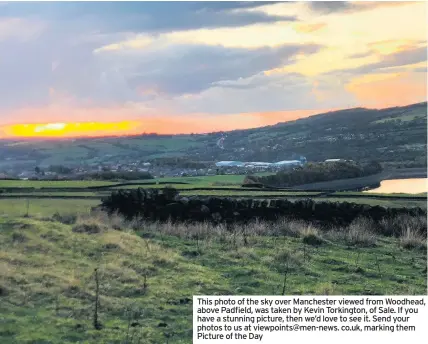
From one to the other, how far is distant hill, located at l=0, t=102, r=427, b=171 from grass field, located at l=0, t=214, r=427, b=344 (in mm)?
60097

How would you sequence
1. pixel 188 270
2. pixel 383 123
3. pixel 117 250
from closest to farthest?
1. pixel 188 270
2. pixel 117 250
3. pixel 383 123

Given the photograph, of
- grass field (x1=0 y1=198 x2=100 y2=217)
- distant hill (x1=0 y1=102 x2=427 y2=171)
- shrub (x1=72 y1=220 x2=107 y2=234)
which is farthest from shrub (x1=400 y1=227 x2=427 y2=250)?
distant hill (x1=0 y1=102 x2=427 y2=171)

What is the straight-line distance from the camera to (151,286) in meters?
11.7

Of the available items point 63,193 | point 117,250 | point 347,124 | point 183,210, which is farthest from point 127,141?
point 117,250

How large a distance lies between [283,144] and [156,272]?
95.2 m

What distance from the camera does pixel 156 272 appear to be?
13094mm

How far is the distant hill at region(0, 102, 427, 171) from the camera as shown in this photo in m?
88.2

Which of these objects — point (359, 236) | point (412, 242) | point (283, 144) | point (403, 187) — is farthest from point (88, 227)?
point (283, 144)

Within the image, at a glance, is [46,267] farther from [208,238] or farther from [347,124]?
[347,124]

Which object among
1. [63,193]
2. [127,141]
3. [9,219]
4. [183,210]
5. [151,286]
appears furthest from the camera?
[127,141]

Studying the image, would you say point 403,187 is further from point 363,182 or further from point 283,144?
point 283,144

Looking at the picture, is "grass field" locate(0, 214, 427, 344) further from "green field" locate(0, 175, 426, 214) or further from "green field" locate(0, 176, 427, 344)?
"green field" locate(0, 175, 426, 214)

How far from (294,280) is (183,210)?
1076 centimetres

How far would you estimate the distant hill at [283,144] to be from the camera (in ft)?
289
